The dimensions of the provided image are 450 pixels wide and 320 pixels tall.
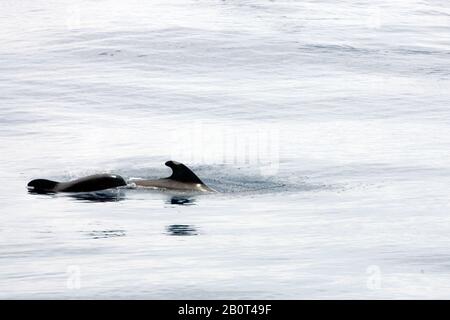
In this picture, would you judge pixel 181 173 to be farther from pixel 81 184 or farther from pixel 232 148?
pixel 232 148

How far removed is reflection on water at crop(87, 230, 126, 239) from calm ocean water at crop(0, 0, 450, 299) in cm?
4

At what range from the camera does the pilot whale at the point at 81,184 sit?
2264 cm

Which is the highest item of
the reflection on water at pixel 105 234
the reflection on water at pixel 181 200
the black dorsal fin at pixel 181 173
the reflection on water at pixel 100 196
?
the black dorsal fin at pixel 181 173

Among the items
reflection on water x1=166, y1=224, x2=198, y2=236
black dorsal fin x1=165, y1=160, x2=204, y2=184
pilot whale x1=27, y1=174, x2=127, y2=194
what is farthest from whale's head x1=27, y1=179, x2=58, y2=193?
reflection on water x1=166, y1=224, x2=198, y2=236

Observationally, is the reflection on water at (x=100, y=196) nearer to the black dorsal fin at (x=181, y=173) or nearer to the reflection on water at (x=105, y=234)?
the black dorsal fin at (x=181, y=173)

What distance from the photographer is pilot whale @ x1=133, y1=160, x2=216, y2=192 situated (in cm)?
2241

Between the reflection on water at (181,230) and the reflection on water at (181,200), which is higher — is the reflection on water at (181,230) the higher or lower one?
the higher one

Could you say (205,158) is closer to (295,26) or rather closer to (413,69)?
(413,69)

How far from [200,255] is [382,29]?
101 feet

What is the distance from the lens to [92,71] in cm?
3875

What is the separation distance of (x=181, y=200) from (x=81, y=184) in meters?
1.70

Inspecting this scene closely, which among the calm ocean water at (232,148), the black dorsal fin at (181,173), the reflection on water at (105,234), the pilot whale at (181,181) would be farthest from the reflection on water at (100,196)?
the reflection on water at (105,234)

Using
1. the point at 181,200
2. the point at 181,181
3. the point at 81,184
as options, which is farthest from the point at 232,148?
the point at 181,200

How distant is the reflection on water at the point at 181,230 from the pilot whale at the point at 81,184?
3.06 meters
